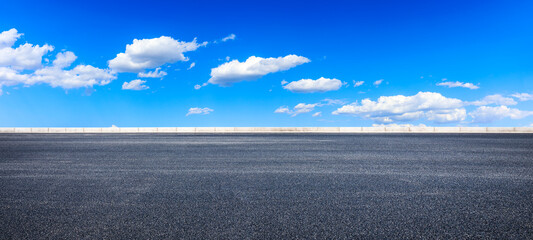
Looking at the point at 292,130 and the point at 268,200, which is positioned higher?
the point at 292,130

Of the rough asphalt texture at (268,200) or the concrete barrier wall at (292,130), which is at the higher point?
the concrete barrier wall at (292,130)

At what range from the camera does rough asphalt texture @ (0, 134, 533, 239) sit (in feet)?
9.56

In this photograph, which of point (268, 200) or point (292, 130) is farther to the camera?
point (292, 130)

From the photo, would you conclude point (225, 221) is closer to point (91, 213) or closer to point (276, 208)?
point (276, 208)

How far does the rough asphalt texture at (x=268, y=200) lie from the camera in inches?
115

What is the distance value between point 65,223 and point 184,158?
15.0 ft

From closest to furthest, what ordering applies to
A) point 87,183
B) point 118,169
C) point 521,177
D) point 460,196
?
point 460,196 → point 87,183 → point 521,177 → point 118,169

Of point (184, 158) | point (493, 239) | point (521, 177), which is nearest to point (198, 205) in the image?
point (493, 239)

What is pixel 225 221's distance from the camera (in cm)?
311

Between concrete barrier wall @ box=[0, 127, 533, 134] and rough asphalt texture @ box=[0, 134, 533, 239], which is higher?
concrete barrier wall @ box=[0, 127, 533, 134]

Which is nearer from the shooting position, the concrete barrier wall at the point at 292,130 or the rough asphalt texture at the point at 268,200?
the rough asphalt texture at the point at 268,200

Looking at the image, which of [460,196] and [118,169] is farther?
[118,169]

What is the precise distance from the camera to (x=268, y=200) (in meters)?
3.86

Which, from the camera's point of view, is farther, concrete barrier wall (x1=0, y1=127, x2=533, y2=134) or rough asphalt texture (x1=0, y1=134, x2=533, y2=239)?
concrete barrier wall (x1=0, y1=127, x2=533, y2=134)
